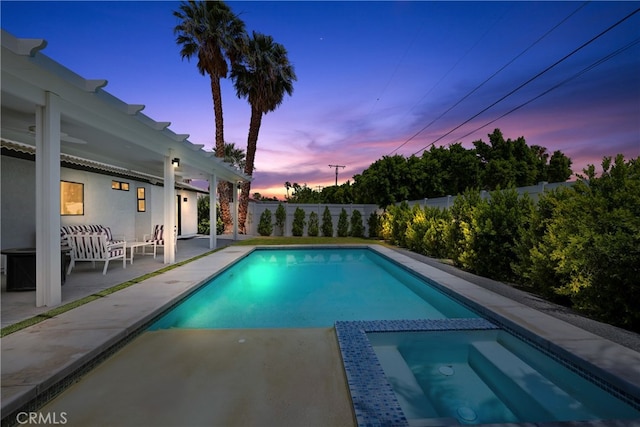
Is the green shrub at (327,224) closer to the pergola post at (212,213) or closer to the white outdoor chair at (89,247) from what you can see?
the pergola post at (212,213)

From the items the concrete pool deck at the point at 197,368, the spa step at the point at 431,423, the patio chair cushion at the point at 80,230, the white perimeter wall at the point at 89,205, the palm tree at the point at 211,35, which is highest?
the palm tree at the point at 211,35

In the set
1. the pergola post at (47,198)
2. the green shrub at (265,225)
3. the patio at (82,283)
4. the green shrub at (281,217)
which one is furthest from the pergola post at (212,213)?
the pergola post at (47,198)

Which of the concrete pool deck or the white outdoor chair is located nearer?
the concrete pool deck

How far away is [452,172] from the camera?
26375 mm

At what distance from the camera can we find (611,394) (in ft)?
9.31

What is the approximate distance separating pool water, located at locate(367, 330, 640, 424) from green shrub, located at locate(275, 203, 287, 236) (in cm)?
1641

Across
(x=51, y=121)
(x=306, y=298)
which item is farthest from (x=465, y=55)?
(x=51, y=121)

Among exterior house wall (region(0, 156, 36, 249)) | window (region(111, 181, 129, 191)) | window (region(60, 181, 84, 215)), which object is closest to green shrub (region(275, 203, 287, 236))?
window (region(111, 181, 129, 191))

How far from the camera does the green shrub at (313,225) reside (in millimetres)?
20273

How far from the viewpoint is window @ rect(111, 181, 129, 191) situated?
38.1 ft

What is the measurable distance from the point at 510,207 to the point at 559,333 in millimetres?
4278

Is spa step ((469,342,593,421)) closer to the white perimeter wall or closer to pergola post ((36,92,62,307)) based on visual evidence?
pergola post ((36,92,62,307))

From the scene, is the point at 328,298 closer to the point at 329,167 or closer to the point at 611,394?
the point at 611,394

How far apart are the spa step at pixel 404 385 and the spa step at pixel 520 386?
2.81 ft
